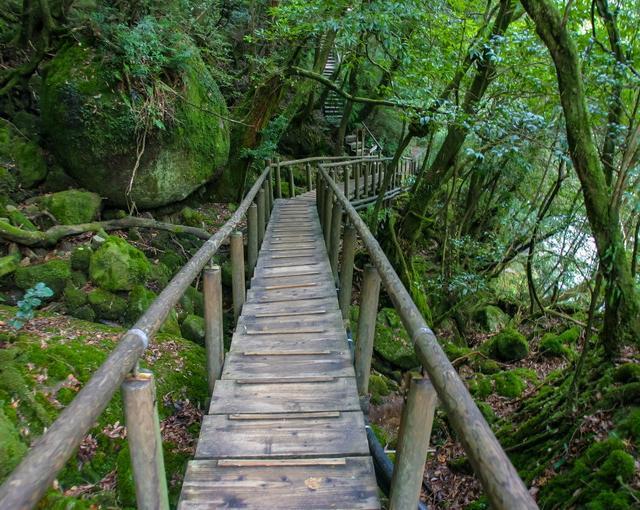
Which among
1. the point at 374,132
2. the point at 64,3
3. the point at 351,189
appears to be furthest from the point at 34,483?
the point at 374,132

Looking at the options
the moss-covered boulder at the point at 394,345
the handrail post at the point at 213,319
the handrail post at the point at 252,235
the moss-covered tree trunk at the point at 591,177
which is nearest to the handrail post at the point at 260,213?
the handrail post at the point at 252,235

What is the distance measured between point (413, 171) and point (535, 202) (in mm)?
12874

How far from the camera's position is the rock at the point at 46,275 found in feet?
16.2

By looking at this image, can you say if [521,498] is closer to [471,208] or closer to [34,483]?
[34,483]

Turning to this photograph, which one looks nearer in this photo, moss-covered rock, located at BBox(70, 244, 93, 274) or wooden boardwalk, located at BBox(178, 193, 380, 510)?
wooden boardwalk, located at BBox(178, 193, 380, 510)

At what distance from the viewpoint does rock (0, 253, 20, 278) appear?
15.7 feet

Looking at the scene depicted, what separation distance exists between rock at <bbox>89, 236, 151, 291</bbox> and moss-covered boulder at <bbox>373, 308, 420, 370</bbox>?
453 cm

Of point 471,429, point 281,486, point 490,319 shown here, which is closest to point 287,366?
point 281,486

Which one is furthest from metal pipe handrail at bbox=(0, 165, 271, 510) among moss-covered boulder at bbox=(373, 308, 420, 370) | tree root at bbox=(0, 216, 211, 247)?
moss-covered boulder at bbox=(373, 308, 420, 370)

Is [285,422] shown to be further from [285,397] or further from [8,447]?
[8,447]

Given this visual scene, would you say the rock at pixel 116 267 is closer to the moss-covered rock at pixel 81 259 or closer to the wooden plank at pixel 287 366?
the moss-covered rock at pixel 81 259

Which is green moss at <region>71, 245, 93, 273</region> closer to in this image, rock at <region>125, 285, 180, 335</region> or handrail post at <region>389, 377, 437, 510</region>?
rock at <region>125, 285, 180, 335</region>

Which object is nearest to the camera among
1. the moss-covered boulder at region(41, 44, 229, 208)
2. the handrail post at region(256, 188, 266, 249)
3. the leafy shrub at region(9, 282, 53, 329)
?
the leafy shrub at region(9, 282, 53, 329)

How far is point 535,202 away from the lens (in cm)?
943
